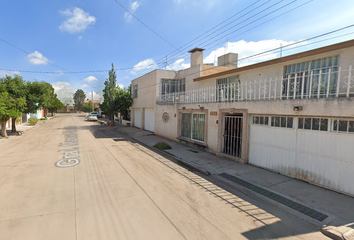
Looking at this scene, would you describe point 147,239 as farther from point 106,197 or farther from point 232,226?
point 106,197

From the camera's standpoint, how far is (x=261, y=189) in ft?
18.1

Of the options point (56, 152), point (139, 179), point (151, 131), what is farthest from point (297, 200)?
point (151, 131)

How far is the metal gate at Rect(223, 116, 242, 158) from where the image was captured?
855 cm

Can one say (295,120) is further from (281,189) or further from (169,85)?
(169,85)

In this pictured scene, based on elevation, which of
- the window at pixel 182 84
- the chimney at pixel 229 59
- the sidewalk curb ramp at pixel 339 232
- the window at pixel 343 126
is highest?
the chimney at pixel 229 59

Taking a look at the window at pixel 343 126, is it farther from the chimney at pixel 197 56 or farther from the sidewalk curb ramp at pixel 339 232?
the chimney at pixel 197 56

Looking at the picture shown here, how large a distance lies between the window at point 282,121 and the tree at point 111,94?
2014cm

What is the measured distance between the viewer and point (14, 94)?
1412 centimetres

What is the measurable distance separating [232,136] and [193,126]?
3418 mm

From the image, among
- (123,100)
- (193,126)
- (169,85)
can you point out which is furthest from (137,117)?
(193,126)

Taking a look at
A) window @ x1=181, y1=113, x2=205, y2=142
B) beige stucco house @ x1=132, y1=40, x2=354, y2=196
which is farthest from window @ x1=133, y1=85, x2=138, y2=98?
beige stucco house @ x1=132, y1=40, x2=354, y2=196

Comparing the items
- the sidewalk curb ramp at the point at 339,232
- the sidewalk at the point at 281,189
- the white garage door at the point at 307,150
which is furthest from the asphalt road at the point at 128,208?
the white garage door at the point at 307,150

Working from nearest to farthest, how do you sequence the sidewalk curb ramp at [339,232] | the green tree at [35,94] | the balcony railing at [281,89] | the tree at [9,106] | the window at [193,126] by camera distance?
the sidewalk curb ramp at [339,232]
the balcony railing at [281,89]
the window at [193,126]
the tree at [9,106]
the green tree at [35,94]

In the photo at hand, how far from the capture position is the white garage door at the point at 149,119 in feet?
59.4
